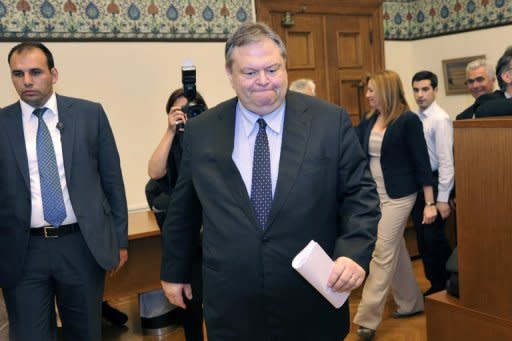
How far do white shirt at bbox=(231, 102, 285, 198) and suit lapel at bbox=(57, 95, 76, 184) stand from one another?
41.5 inches

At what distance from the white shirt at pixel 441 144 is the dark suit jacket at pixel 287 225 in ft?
7.12

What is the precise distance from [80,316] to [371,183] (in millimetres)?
1578

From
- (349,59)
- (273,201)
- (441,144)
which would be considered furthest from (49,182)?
(349,59)

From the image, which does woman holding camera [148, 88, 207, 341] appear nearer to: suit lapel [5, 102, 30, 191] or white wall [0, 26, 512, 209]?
suit lapel [5, 102, 30, 191]

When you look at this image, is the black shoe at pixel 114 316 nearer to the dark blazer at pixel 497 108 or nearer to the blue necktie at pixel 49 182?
the blue necktie at pixel 49 182

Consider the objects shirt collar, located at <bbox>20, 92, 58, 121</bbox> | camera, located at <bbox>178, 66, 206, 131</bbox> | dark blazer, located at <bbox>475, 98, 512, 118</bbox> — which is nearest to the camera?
dark blazer, located at <bbox>475, 98, 512, 118</bbox>

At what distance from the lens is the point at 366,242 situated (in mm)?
1818

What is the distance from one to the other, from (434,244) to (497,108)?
1.77 meters

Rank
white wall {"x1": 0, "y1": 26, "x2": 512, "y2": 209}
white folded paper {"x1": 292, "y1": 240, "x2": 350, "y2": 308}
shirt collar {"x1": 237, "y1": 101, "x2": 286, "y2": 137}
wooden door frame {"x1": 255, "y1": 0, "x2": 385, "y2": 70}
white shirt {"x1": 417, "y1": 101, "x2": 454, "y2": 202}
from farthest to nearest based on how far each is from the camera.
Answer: wooden door frame {"x1": 255, "y1": 0, "x2": 385, "y2": 70} < white wall {"x1": 0, "y1": 26, "x2": 512, "y2": 209} < white shirt {"x1": 417, "y1": 101, "x2": 454, "y2": 202} < shirt collar {"x1": 237, "y1": 101, "x2": 286, "y2": 137} < white folded paper {"x1": 292, "y1": 240, "x2": 350, "y2": 308}

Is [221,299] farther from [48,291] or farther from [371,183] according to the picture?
[48,291]

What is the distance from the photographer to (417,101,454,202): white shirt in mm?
3930

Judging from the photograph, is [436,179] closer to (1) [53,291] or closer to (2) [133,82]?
(2) [133,82]

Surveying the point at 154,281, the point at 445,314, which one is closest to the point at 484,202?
the point at 445,314

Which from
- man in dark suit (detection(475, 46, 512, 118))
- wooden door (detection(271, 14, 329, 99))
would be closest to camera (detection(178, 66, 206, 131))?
man in dark suit (detection(475, 46, 512, 118))
